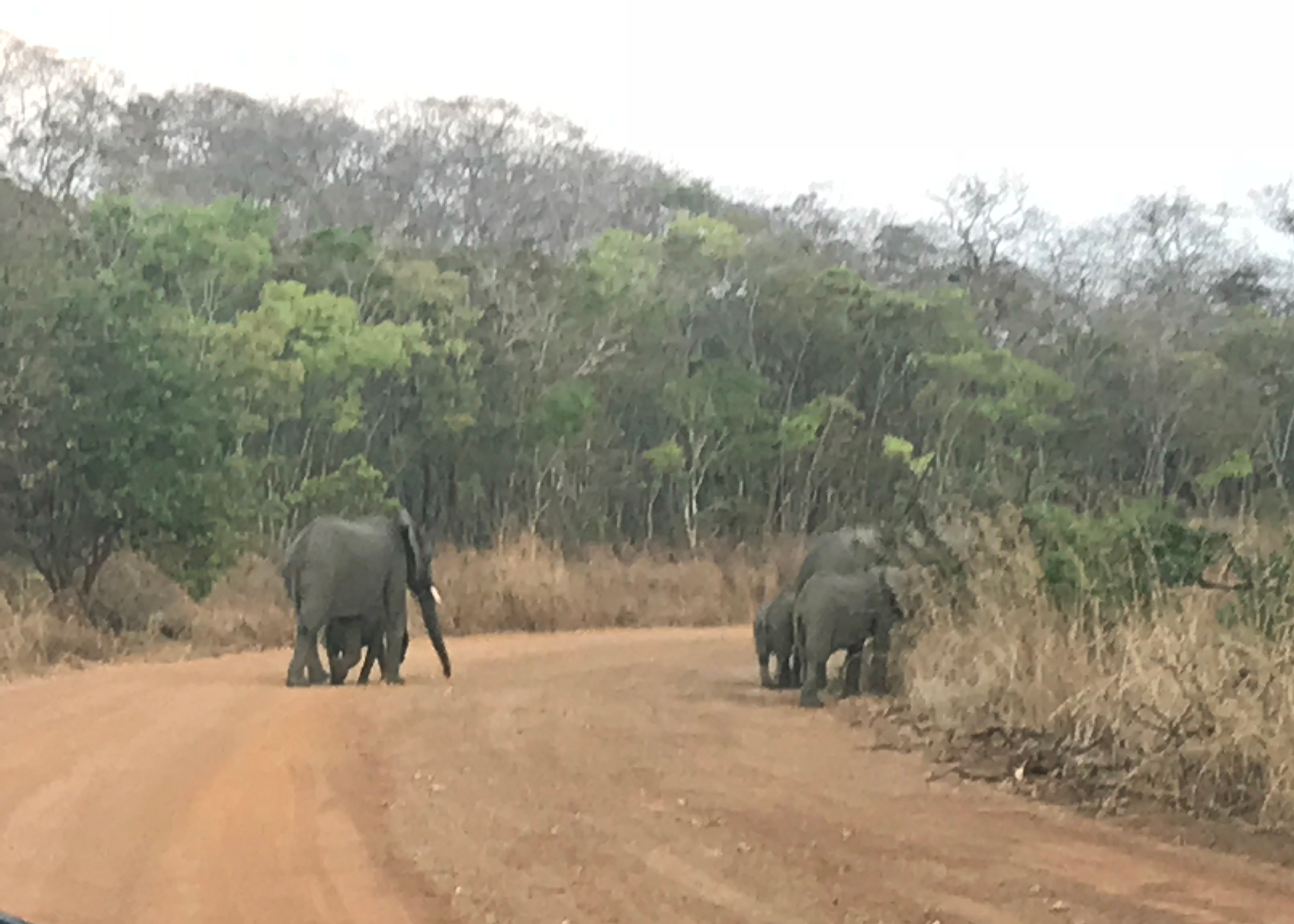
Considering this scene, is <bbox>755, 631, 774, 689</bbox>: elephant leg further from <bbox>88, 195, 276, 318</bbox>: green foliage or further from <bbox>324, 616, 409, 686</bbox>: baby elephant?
<bbox>88, 195, 276, 318</bbox>: green foliage

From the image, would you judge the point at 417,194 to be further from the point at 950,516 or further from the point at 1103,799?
the point at 1103,799

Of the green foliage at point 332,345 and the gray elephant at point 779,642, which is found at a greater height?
the green foliage at point 332,345

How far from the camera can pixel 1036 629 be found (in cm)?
1064

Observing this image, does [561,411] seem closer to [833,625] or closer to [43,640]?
[43,640]

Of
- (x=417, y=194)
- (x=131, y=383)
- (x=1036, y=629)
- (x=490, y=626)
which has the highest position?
(x=417, y=194)

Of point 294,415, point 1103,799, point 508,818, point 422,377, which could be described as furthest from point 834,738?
point 422,377

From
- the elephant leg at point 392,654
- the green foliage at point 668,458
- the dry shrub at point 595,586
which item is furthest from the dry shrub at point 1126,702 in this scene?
the green foliage at point 668,458

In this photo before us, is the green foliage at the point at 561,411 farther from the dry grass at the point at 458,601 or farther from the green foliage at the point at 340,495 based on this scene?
the green foliage at the point at 340,495

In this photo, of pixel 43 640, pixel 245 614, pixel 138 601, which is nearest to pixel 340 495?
pixel 245 614

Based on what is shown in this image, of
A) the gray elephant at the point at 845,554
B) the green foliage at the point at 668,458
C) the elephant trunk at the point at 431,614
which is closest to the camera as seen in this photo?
the gray elephant at the point at 845,554

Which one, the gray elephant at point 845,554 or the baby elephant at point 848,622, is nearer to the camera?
the baby elephant at point 848,622

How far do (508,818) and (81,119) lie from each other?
33319 millimetres

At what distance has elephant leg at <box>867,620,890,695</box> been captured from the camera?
13.6 metres

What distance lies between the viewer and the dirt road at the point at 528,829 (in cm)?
580
